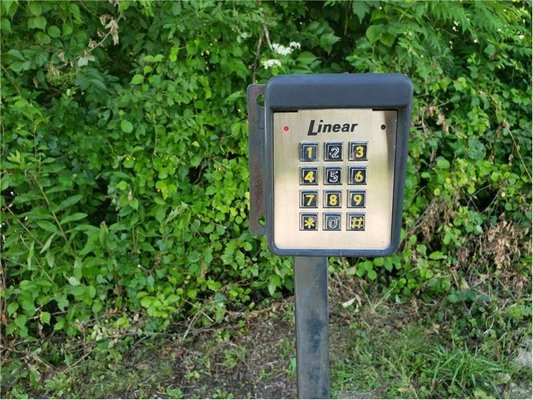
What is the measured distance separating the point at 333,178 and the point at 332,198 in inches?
2.0

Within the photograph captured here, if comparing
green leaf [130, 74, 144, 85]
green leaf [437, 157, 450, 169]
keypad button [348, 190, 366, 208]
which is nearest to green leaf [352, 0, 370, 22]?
green leaf [437, 157, 450, 169]

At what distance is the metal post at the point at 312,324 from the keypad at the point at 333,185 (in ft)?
0.49

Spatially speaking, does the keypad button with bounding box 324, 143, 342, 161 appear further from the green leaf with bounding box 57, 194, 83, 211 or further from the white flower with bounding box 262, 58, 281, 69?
the green leaf with bounding box 57, 194, 83, 211

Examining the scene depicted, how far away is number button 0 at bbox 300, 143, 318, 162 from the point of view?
122 centimetres

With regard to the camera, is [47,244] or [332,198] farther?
[47,244]

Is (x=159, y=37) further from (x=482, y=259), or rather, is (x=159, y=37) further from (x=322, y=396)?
(x=482, y=259)

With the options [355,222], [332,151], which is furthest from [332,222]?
[332,151]

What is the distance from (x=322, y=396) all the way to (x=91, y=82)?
5.56 feet

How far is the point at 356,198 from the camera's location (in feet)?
4.14

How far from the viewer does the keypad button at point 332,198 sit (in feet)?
4.11

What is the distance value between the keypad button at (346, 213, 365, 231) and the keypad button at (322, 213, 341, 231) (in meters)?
0.02

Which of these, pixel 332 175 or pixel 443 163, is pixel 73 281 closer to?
pixel 332 175

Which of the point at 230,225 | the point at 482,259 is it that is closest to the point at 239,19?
the point at 230,225

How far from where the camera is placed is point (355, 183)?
1250 millimetres
